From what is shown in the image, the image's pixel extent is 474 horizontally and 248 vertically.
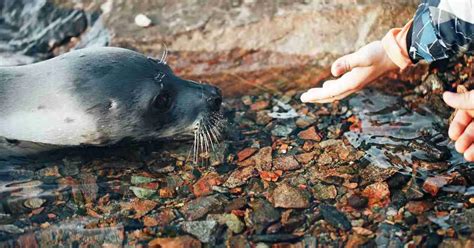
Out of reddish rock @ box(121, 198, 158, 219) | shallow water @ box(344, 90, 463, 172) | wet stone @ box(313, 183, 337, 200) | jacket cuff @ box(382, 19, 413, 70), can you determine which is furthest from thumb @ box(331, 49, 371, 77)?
reddish rock @ box(121, 198, 158, 219)

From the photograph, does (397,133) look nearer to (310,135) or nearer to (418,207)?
(310,135)

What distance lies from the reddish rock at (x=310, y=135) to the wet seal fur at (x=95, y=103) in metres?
0.51

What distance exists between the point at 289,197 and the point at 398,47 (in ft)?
3.32

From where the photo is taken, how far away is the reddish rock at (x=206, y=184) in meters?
3.30

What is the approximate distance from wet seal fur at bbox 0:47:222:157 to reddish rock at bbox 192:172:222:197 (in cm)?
33

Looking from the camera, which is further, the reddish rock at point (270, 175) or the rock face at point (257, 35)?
the rock face at point (257, 35)

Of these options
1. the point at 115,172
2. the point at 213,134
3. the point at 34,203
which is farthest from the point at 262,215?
the point at 34,203

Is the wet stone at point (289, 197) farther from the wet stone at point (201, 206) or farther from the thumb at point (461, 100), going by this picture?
the thumb at point (461, 100)

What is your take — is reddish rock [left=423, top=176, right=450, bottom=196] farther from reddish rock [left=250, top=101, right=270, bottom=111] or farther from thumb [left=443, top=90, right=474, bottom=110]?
reddish rock [left=250, top=101, right=270, bottom=111]

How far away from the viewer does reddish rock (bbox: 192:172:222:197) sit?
130 inches

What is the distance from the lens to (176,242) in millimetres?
2912

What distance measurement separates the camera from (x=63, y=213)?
10.5ft

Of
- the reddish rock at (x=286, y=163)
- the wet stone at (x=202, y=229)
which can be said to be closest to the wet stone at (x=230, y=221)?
the wet stone at (x=202, y=229)

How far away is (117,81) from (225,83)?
3.29 feet
